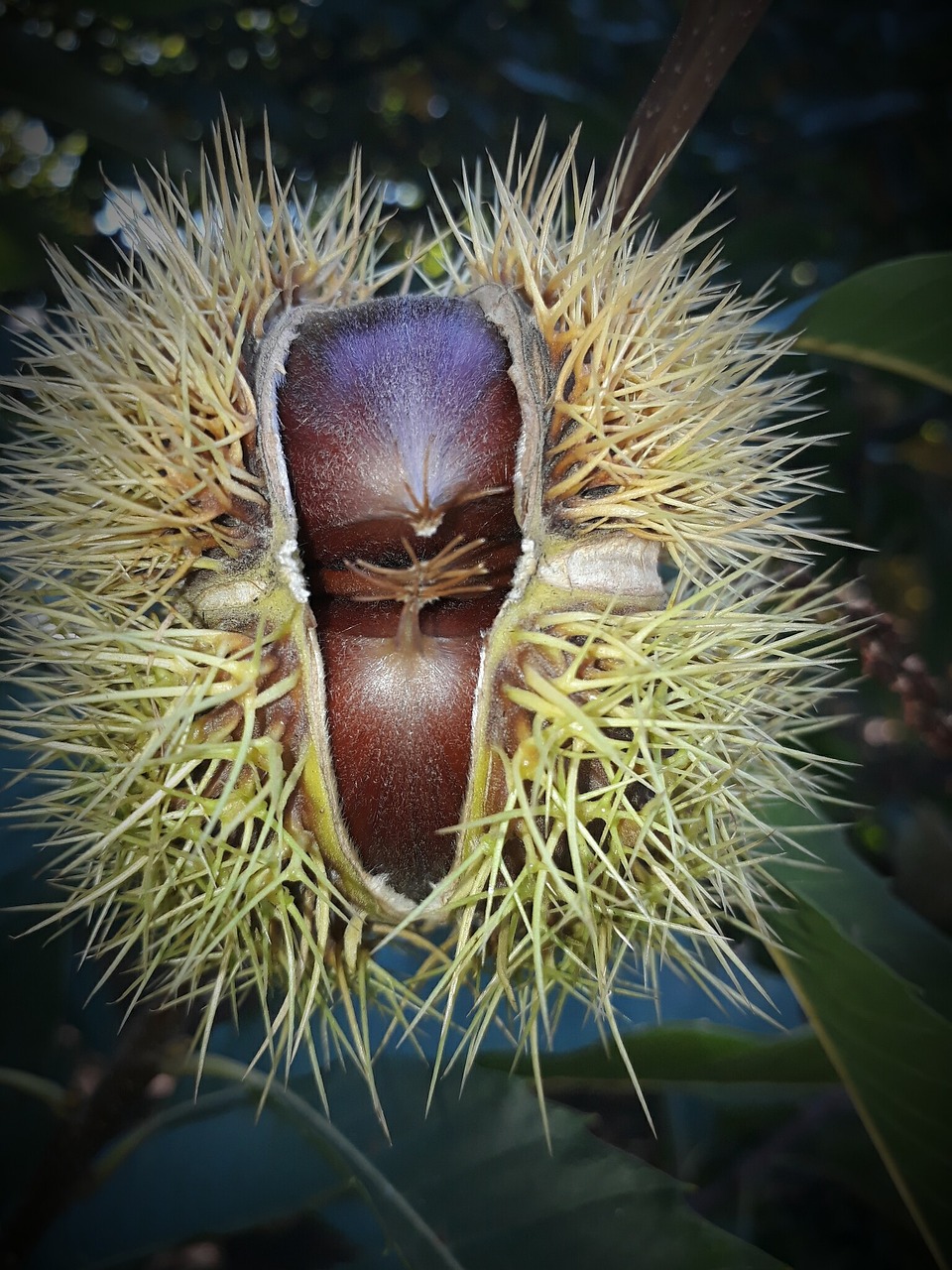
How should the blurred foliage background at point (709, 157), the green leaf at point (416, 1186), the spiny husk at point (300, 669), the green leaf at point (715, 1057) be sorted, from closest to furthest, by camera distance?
the spiny husk at point (300, 669), the green leaf at point (416, 1186), the green leaf at point (715, 1057), the blurred foliage background at point (709, 157)

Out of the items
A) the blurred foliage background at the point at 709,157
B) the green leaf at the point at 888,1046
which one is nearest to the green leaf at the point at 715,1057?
the green leaf at the point at 888,1046

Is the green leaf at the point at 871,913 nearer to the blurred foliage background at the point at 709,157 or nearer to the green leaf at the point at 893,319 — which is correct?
the blurred foliage background at the point at 709,157

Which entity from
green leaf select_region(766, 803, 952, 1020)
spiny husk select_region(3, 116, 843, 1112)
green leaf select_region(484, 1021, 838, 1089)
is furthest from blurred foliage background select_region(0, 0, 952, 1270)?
spiny husk select_region(3, 116, 843, 1112)

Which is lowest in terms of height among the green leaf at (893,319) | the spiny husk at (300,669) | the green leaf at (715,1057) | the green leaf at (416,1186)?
the green leaf at (416,1186)

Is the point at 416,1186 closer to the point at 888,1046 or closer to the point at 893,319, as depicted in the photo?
the point at 888,1046

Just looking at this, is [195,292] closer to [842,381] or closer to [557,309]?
[557,309]

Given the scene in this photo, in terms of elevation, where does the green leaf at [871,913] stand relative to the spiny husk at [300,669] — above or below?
below

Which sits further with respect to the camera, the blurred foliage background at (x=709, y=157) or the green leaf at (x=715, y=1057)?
the blurred foliage background at (x=709, y=157)
